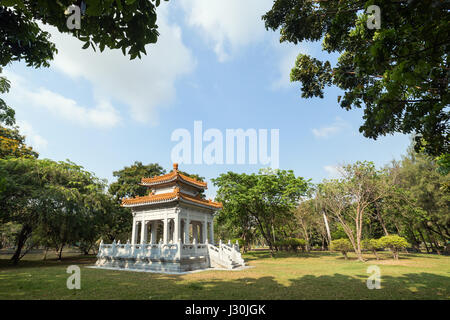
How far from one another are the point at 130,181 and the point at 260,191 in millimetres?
15574

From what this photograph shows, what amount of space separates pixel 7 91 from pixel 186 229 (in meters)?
13.5

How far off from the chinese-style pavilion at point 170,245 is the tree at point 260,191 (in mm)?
4738

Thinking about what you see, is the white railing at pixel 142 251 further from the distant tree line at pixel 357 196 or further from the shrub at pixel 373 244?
the shrub at pixel 373 244

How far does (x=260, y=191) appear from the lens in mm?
22359

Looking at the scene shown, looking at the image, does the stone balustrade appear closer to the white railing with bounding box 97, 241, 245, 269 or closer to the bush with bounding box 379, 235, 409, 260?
the white railing with bounding box 97, 241, 245, 269

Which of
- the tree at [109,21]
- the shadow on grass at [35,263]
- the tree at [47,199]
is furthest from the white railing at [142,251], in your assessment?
the tree at [109,21]

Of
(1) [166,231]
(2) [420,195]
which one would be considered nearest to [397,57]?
(1) [166,231]

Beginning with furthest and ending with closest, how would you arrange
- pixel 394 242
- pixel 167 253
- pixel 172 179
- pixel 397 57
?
pixel 394 242 → pixel 172 179 → pixel 167 253 → pixel 397 57

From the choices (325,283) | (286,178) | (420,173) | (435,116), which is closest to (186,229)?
(325,283)

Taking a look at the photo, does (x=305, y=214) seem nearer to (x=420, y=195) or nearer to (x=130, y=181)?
(x=420, y=195)

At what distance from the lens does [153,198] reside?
16062mm

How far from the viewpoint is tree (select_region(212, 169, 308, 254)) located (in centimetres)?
2230

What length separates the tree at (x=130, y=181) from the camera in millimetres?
26375
